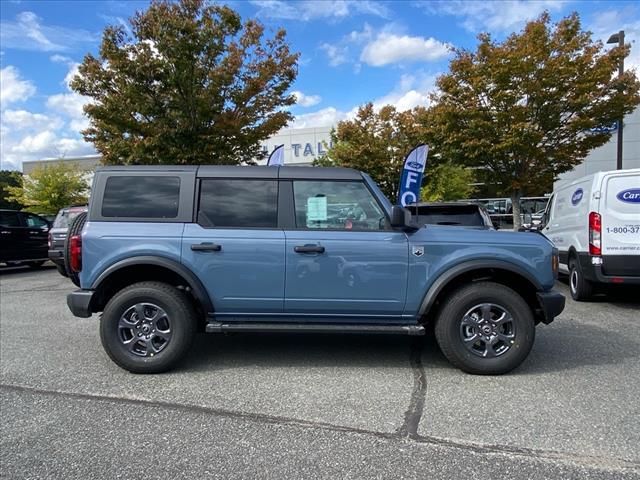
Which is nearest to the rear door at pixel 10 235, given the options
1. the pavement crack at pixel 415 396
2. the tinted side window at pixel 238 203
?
the tinted side window at pixel 238 203

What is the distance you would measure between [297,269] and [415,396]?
4.83 feet

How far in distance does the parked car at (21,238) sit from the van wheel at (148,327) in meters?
10.2

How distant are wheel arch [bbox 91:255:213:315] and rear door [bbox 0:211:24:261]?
9.96 meters

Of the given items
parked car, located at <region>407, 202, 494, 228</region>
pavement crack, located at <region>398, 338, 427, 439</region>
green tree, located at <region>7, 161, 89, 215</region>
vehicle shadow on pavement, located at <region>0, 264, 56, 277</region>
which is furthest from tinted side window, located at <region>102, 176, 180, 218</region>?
green tree, located at <region>7, 161, 89, 215</region>

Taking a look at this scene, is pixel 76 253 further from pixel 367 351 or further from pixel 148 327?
pixel 367 351

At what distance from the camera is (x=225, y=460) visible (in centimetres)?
295

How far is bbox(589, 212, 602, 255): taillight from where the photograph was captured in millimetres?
7121

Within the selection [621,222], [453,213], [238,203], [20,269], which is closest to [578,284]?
[621,222]

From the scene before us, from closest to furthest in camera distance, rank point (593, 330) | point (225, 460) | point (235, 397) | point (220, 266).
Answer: point (225, 460) → point (235, 397) → point (220, 266) → point (593, 330)

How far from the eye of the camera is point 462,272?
4.33m

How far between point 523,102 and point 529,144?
1244mm

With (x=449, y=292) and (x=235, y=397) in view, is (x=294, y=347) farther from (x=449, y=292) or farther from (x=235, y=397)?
(x=449, y=292)

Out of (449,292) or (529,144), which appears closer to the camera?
(449,292)

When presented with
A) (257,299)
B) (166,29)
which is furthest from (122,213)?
(166,29)
